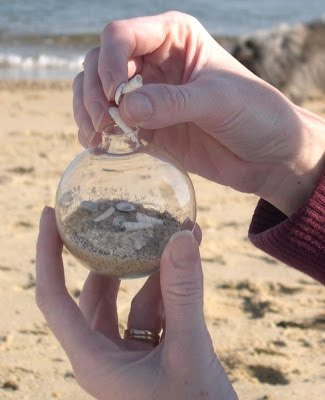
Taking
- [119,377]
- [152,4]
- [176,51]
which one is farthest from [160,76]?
[152,4]

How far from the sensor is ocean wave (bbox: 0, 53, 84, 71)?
12.0 metres

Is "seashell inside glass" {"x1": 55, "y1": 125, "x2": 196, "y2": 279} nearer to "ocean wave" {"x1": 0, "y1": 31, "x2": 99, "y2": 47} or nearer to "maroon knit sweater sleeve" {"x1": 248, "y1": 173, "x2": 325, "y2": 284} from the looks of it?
"maroon knit sweater sleeve" {"x1": 248, "y1": 173, "x2": 325, "y2": 284}

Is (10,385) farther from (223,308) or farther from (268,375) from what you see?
(223,308)

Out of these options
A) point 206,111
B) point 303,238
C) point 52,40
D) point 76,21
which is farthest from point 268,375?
point 76,21

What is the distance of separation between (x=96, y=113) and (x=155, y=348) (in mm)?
664

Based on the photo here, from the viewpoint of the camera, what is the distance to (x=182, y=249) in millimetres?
1882

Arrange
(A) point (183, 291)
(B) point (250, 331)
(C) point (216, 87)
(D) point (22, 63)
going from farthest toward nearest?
(D) point (22, 63)
(B) point (250, 331)
(C) point (216, 87)
(A) point (183, 291)

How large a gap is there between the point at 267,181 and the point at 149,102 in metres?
0.76

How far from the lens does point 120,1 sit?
19188 mm

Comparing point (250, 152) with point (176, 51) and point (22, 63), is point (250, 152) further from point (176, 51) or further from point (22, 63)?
point (22, 63)

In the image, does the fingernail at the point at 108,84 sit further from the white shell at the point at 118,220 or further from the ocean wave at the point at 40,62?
the ocean wave at the point at 40,62

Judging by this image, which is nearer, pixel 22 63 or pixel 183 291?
pixel 183 291

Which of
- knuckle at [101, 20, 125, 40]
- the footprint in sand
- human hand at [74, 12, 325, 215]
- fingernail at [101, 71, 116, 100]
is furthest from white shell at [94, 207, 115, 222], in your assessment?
the footprint in sand

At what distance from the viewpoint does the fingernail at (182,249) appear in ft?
6.18
